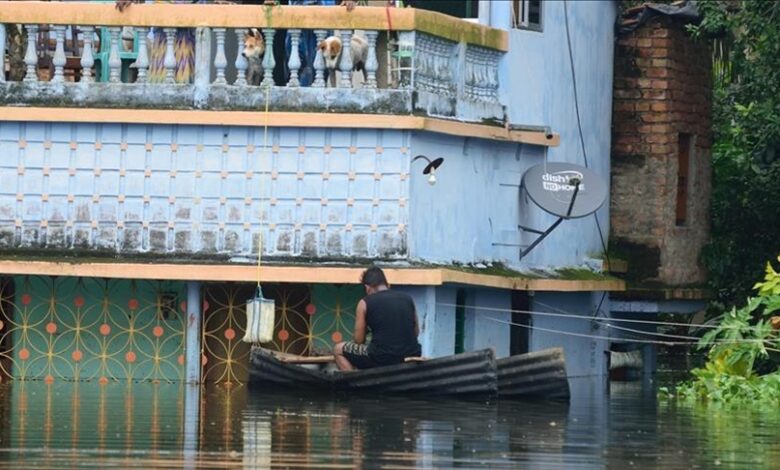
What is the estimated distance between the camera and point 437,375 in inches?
771

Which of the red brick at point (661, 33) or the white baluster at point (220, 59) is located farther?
the red brick at point (661, 33)

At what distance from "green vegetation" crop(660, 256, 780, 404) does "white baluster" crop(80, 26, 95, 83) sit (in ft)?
20.9

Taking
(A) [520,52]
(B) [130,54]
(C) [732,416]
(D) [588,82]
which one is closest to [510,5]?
(A) [520,52]

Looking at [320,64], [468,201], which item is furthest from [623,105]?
[320,64]

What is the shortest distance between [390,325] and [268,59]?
310cm

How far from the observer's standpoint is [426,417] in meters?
17.5

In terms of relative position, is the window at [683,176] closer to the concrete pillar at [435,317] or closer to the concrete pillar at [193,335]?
→ the concrete pillar at [435,317]

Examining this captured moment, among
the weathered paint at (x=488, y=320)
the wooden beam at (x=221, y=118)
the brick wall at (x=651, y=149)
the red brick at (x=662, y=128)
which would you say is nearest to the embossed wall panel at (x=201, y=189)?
the wooden beam at (x=221, y=118)

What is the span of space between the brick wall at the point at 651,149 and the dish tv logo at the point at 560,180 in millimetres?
2325

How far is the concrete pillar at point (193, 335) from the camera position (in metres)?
21.6

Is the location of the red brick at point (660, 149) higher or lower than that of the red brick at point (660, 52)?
lower

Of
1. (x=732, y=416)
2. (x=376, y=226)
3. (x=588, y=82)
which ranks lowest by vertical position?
(x=732, y=416)

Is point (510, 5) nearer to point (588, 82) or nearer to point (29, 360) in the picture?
point (588, 82)

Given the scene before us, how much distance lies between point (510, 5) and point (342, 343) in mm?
4958
